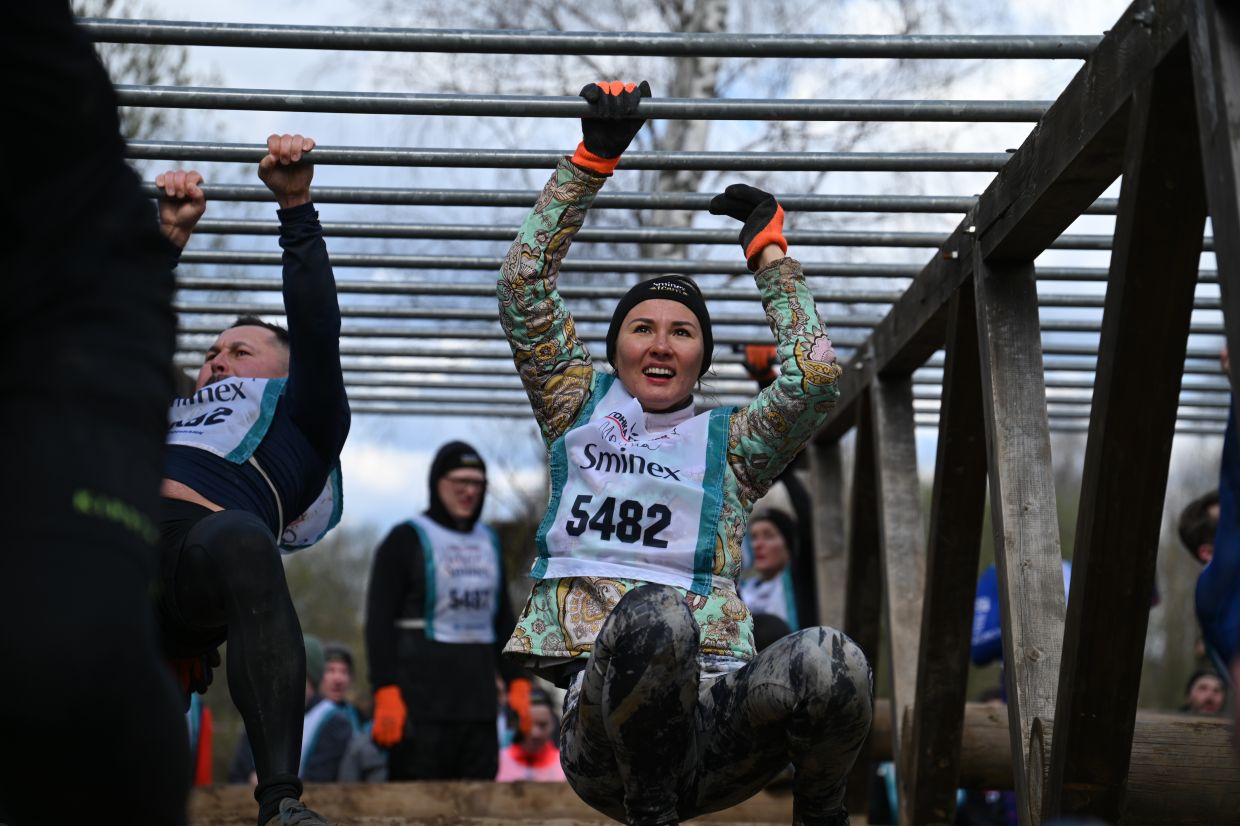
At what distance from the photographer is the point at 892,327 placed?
5.75 metres

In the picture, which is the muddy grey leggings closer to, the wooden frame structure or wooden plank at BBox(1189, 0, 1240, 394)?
the wooden frame structure

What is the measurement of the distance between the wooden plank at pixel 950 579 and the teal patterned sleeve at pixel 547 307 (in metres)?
1.28

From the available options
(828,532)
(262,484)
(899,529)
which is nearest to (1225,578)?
(262,484)

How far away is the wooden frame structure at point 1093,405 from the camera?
9.44 feet

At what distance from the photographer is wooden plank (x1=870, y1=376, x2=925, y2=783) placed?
5.60m

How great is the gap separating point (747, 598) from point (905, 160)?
352 centimetres

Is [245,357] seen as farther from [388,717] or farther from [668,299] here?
[388,717]

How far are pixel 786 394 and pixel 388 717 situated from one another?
3.80 meters

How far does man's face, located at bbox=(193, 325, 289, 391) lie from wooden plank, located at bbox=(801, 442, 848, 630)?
3.58 m

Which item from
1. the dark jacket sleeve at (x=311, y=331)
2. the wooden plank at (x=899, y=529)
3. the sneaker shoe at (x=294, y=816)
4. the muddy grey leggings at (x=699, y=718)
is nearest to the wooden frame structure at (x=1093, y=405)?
the wooden plank at (x=899, y=529)

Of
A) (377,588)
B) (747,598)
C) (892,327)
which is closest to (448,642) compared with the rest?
(377,588)

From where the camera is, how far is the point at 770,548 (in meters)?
7.50

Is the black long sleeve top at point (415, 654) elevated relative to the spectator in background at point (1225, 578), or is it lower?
lower

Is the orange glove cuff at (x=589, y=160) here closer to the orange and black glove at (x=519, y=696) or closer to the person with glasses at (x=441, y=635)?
the person with glasses at (x=441, y=635)
